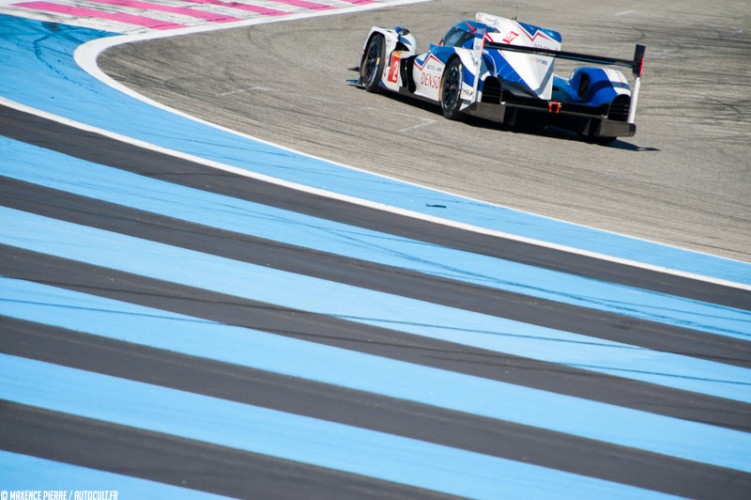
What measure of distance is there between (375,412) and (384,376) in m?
0.43

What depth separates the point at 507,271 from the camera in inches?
276

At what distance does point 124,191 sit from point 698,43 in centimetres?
1772

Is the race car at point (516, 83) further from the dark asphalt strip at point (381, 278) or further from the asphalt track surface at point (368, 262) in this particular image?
the dark asphalt strip at point (381, 278)

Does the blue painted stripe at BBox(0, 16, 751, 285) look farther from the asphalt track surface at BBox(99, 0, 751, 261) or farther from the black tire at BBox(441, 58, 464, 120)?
the black tire at BBox(441, 58, 464, 120)

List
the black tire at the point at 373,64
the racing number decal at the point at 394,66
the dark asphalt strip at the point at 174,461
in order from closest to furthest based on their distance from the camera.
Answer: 1. the dark asphalt strip at the point at 174,461
2. the racing number decal at the point at 394,66
3. the black tire at the point at 373,64

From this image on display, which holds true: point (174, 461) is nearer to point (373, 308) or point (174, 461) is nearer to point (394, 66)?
point (373, 308)

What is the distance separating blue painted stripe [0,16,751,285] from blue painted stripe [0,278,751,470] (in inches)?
120

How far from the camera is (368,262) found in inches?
263

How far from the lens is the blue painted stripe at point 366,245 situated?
6.68m

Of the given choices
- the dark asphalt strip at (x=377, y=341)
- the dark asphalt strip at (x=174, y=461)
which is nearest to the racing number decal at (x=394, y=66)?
the dark asphalt strip at (x=377, y=341)

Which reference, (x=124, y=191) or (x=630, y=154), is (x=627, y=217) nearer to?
(x=630, y=154)

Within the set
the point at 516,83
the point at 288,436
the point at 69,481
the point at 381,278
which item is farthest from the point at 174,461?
the point at 516,83

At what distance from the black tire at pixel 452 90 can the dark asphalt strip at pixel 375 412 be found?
773 centimetres

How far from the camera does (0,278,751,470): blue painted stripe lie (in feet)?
15.6
